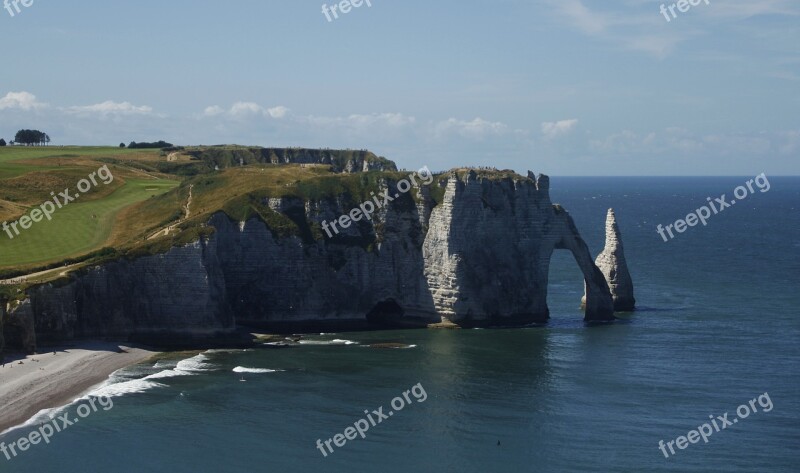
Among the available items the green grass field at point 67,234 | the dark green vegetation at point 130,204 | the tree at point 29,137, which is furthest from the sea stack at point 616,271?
the tree at point 29,137

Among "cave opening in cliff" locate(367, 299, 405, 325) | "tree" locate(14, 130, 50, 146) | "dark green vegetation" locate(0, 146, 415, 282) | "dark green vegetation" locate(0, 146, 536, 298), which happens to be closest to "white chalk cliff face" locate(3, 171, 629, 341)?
"cave opening in cliff" locate(367, 299, 405, 325)

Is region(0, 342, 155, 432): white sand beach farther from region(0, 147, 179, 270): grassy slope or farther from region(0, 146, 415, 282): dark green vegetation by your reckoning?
region(0, 147, 179, 270): grassy slope

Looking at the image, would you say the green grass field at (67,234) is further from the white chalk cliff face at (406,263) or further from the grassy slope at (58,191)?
the white chalk cliff face at (406,263)

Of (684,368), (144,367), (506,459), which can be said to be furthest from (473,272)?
(506,459)

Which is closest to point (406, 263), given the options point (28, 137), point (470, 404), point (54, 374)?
point (470, 404)

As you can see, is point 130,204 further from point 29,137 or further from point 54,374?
point 29,137

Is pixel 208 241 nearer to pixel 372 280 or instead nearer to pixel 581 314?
pixel 372 280

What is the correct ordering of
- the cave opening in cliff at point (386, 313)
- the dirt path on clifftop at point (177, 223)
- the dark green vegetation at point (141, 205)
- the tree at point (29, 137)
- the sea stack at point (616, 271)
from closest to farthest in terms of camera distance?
the dark green vegetation at point (141, 205) < the dirt path on clifftop at point (177, 223) < the cave opening in cliff at point (386, 313) < the sea stack at point (616, 271) < the tree at point (29, 137)
